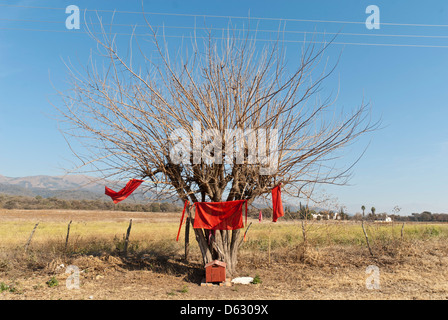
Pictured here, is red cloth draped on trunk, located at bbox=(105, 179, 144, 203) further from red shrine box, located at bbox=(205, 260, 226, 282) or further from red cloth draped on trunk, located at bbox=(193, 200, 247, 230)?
red shrine box, located at bbox=(205, 260, 226, 282)

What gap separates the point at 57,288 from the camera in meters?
8.44

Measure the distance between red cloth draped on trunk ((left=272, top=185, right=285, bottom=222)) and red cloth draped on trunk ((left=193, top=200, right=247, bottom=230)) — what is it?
2.88 feet

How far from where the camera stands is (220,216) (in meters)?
9.27

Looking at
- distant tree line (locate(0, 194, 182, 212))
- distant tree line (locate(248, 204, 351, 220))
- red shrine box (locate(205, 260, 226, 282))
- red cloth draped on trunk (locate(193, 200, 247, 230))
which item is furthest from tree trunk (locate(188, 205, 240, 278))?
distant tree line (locate(0, 194, 182, 212))

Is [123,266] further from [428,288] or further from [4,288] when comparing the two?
[428,288]

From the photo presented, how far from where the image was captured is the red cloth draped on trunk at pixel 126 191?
9445 mm

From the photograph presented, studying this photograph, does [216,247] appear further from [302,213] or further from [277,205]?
[302,213]

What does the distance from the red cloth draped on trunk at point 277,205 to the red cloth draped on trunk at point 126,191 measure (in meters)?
3.95

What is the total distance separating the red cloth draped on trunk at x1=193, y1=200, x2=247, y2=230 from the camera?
30.2ft

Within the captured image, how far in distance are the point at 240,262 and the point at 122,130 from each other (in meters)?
6.06

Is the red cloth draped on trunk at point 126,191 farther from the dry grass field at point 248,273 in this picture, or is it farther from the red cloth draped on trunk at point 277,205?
the red cloth draped on trunk at point 277,205

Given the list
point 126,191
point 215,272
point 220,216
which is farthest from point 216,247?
point 126,191

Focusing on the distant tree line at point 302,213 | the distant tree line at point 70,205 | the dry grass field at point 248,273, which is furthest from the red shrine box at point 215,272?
the distant tree line at point 70,205
